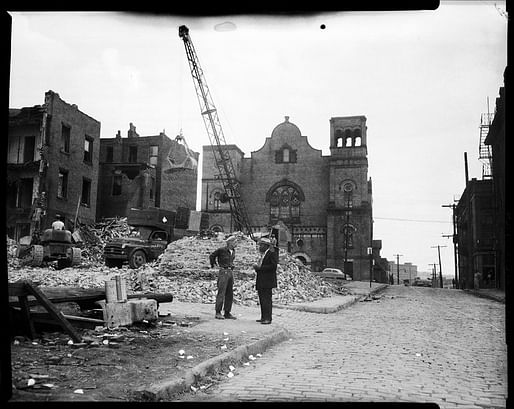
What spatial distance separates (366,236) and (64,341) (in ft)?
116

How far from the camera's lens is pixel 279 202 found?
38.5 metres

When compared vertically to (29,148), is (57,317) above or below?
below

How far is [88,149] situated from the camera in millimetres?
7691

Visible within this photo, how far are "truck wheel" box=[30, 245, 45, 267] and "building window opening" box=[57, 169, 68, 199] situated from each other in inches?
31.2

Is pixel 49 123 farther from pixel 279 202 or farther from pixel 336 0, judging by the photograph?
pixel 279 202

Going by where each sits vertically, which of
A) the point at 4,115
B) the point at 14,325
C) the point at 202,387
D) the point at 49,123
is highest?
the point at 49,123

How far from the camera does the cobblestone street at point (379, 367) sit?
16.1ft

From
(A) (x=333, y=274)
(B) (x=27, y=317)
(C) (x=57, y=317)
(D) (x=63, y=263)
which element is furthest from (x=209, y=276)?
(A) (x=333, y=274)

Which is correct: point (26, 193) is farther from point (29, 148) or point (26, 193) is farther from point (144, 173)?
point (144, 173)

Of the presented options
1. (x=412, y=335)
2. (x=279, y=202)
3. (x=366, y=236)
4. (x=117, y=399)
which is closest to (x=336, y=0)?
(x=117, y=399)

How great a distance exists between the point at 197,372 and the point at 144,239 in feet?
48.6

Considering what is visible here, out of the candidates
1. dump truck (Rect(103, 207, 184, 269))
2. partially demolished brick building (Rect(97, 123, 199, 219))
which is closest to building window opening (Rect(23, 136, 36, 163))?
partially demolished brick building (Rect(97, 123, 199, 219))

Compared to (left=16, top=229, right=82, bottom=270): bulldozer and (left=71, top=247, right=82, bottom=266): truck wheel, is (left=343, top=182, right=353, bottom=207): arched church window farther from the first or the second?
(left=16, top=229, right=82, bottom=270): bulldozer

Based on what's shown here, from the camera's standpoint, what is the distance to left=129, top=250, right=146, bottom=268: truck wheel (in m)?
18.8
